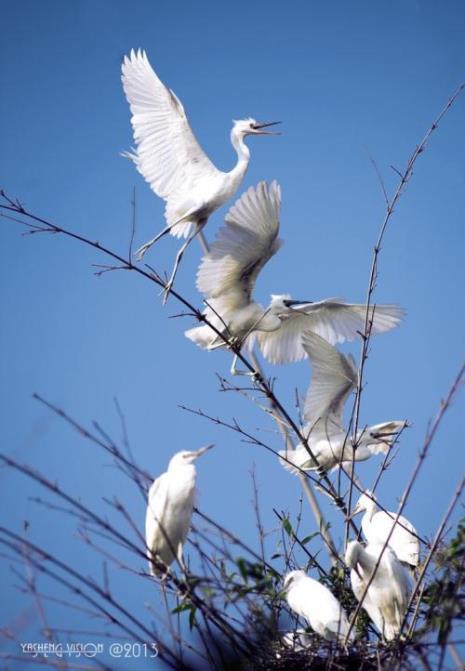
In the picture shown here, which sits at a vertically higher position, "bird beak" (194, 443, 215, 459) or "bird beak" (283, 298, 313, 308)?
"bird beak" (283, 298, 313, 308)

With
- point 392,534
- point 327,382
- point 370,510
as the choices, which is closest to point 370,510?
point 370,510

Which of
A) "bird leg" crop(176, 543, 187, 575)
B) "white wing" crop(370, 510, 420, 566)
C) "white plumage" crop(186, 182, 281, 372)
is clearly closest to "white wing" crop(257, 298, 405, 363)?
"white plumage" crop(186, 182, 281, 372)

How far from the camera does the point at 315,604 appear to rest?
381cm

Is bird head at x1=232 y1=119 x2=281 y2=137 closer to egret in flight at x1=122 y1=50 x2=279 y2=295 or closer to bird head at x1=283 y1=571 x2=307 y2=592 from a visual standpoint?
egret in flight at x1=122 y1=50 x2=279 y2=295

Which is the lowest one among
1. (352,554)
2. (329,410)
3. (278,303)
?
(352,554)

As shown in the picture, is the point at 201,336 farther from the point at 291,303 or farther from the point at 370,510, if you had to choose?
the point at 370,510

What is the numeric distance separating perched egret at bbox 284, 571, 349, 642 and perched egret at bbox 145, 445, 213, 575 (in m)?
0.50

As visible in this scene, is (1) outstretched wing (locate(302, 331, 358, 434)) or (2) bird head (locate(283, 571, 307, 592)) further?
(1) outstretched wing (locate(302, 331, 358, 434))

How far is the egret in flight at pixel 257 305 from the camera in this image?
5180mm

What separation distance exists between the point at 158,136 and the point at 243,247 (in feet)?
3.65

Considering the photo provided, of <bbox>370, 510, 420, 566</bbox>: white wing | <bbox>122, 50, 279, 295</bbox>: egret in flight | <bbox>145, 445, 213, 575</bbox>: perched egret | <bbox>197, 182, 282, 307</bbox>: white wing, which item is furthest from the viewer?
<bbox>122, 50, 279, 295</bbox>: egret in flight

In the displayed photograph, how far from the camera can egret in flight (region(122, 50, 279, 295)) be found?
19.1 ft

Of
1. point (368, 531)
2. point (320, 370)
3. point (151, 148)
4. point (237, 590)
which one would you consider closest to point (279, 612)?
point (237, 590)

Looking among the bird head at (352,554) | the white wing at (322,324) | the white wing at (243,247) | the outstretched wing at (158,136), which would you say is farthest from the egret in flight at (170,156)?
the bird head at (352,554)
